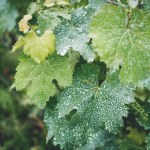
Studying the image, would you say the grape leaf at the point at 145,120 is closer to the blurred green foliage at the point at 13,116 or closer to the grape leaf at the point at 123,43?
the grape leaf at the point at 123,43

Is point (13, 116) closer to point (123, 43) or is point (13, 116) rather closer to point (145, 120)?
point (145, 120)

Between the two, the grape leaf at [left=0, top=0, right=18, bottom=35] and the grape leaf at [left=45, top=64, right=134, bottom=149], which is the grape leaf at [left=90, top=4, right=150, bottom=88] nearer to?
the grape leaf at [left=45, top=64, right=134, bottom=149]

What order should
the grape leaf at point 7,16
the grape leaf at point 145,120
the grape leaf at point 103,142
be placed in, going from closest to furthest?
the grape leaf at point 145,120, the grape leaf at point 103,142, the grape leaf at point 7,16

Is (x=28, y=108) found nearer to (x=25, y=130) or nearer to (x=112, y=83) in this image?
(x=25, y=130)

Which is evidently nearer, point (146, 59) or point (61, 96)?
point (146, 59)

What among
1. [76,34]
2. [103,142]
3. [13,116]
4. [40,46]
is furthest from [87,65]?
[13,116]

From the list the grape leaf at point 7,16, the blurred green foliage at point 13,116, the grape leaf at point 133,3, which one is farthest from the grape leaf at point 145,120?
the blurred green foliage at point 13,116

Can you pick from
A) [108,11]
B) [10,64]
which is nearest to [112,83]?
[108,11]
